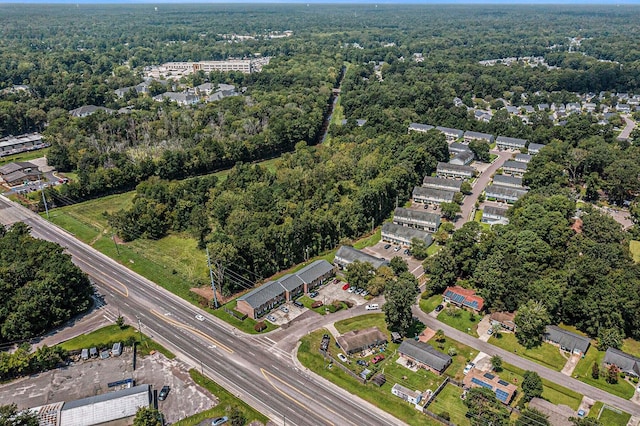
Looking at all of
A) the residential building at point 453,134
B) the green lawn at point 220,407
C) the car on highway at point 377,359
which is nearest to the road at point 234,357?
the green lawn at point 220,407

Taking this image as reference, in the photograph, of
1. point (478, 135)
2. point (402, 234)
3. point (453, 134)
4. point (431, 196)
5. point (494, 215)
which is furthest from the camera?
point (453, 134)

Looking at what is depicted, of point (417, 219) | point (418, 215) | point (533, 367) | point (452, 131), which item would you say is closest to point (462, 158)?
point (452, 131)

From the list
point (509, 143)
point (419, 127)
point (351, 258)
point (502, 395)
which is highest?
point (419, 127)

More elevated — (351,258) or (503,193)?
(503,193)

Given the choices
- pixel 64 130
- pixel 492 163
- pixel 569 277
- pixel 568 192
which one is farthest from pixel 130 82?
pixel 569 277

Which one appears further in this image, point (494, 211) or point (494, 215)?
point (494, 211)

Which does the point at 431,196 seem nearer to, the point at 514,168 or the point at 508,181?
the point at 508,181

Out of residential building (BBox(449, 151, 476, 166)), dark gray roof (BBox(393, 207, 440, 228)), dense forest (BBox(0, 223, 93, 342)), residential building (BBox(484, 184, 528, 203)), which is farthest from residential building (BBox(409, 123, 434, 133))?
dense forest (BBox(0, 223, 93, 342))

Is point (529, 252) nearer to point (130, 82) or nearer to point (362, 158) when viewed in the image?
point (362, 158)
